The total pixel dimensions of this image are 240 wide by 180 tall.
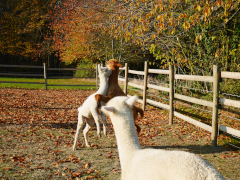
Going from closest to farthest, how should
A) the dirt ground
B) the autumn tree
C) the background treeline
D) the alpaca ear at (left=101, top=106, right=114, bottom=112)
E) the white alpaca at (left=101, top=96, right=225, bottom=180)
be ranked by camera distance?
1. the white alpaca at (left=101, top=96, right=225, bottom=180)
2. the alpaca ear at (left=101, top=106, right=114, bottom=112)
3. the dirt ground
4. the background treeline
5. the autumn tree

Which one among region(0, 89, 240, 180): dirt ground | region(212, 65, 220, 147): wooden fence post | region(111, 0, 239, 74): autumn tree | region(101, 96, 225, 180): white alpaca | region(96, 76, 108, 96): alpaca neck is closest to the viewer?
region(101, 96, 225, 180): white alpaca

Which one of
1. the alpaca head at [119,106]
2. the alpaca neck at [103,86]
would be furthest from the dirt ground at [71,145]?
the alpaca head at [119,106]

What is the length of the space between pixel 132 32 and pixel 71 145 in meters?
4.04

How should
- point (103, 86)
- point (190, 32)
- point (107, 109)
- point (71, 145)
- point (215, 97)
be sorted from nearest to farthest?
point (107, 109), point (103, 86), point (215, 97), point (71, 145), point (190, 32)

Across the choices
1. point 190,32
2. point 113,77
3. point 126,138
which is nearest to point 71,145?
point 113,77

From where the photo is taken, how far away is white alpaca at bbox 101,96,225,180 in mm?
1732

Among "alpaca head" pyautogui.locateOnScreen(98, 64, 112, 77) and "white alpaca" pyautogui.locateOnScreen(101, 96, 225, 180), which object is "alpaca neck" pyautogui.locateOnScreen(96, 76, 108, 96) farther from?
"white alpaca" pyautogui.locateOnScreen(101, 96, 225, 180)

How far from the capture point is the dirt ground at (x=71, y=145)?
4.21m

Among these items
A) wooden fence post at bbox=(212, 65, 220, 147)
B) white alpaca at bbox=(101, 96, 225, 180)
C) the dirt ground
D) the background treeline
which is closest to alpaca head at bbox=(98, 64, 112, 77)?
the dirt ground

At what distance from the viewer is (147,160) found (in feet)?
6.75

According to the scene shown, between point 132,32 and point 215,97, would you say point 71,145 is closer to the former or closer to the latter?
point 215,97

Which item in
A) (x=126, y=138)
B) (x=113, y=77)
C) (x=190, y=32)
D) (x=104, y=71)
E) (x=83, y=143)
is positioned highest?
(x=190, y=32)

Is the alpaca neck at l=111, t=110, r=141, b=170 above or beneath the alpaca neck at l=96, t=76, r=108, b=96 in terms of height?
beneath

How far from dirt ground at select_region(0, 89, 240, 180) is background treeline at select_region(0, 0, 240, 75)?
256 centimetres
